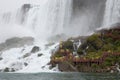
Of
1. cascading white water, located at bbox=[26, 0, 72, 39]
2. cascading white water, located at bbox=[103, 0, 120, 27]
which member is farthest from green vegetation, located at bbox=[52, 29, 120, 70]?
cascading white water, located at bbox=[26, 0, 72, 39]

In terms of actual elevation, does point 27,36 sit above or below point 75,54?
above

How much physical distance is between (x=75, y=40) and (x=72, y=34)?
31.6 meters

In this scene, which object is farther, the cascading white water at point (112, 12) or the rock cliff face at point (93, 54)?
the cascading white water at point (112, 12)

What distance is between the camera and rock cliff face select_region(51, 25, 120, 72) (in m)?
119

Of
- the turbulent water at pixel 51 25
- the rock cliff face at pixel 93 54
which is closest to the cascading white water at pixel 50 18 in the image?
the turbulent water at pixel 51 25

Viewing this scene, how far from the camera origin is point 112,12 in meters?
150

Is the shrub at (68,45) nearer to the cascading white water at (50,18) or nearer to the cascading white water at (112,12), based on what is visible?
the cascading white water at (112,12)

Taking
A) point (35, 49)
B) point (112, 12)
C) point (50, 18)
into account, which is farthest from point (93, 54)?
point (50, 18)

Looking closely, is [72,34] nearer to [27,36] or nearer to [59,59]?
[27,36]

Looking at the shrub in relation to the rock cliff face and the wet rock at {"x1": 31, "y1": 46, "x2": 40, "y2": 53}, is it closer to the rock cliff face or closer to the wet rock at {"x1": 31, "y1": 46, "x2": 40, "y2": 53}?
the rock cliff face

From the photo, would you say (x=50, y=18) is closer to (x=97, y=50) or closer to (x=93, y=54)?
(x=97, y=50)

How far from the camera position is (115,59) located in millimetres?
119062

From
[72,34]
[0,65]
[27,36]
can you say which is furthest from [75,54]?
[27,36]

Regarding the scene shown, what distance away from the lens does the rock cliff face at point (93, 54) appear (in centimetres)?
11938
